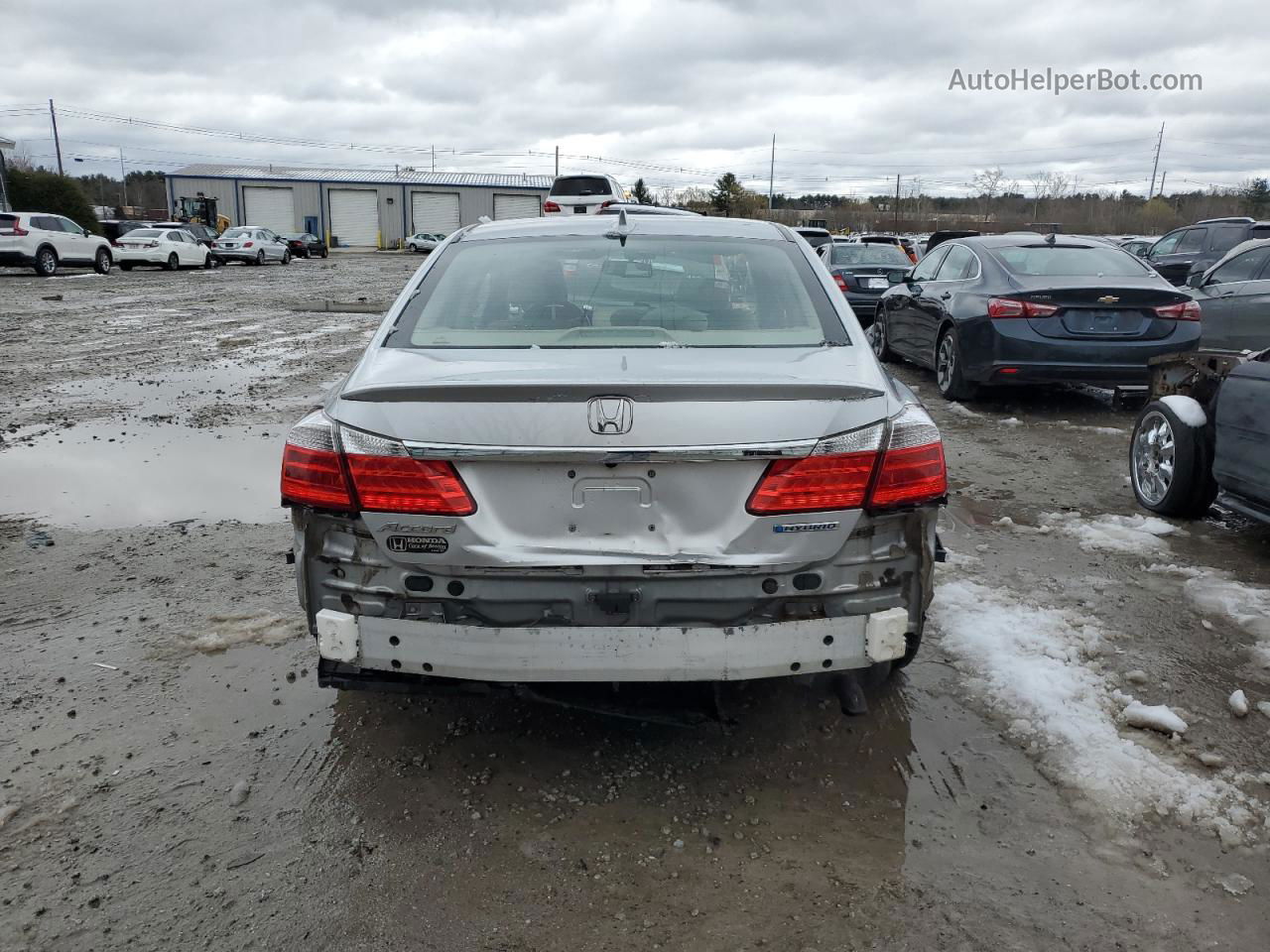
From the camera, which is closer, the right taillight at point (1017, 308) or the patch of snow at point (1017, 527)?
the patch of snow at point (1017, 527)

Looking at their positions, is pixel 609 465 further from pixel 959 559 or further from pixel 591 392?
pixel 959 559

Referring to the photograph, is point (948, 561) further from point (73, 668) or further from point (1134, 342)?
point (1134, 342)

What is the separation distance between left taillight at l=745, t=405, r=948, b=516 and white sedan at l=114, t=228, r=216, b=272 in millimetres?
32504

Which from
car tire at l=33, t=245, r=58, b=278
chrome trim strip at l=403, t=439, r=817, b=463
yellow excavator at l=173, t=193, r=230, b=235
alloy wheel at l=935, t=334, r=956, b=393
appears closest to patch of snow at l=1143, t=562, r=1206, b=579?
chrome trim strip at l=403, t=439, r=817, b=463

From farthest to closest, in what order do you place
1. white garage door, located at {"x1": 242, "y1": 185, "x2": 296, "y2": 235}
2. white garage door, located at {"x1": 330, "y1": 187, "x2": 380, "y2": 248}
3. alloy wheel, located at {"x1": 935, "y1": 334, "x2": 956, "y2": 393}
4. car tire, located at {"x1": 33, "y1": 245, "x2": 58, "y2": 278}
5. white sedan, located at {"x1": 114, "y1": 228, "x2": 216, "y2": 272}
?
white garage door, located at {"x1": 330, "y1": 187, "x2": 380, "y2": 248} → white garage door, located at {"x1": 242, "y1": 185, "x2": 296, "y2": 235} → white sedan, located at {"x1": 114, "y1": 228, "x2": 216, "y2": 272} → car tire, located at {"x1": 33, "y1": 245, "x2": 58, "y2": 278} → alloy wheel, located at {"x1": 935, "y1": 334, "x2": 956, "y2": 393}

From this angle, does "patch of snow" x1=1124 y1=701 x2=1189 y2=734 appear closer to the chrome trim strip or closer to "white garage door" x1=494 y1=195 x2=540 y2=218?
the chrome trim strip

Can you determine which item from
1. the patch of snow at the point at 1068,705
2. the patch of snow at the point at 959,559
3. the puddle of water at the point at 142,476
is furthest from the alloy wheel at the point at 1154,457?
the puddle of water at the point at 142,476

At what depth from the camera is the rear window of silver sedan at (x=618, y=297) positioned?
318cm

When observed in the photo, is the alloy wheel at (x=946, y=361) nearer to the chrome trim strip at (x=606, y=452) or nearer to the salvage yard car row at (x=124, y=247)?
the chrome trim strip at (x=606, y=452)

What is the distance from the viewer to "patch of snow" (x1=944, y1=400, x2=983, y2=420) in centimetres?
858

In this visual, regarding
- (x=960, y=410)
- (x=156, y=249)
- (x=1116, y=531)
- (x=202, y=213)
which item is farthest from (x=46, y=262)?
(x=202, y=213)

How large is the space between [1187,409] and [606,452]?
171 inches

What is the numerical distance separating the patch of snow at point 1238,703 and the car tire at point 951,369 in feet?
18.4

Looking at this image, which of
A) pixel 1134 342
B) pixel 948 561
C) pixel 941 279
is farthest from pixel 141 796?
pixel 941 279
